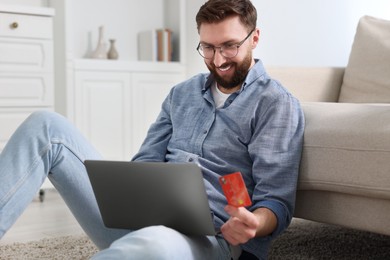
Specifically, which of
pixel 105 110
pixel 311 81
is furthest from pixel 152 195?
pixel 105 110

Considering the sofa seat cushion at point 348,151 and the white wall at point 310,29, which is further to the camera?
the white wall at point 310,29

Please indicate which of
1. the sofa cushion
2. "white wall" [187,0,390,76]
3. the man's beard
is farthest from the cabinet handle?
the man's beard

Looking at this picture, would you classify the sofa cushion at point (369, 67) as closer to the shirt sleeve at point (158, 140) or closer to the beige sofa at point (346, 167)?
the beige sofa at point (346, 167)

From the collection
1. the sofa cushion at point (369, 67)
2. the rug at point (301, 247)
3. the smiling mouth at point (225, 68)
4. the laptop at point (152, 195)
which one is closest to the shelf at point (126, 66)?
the rug at point (301, 247)

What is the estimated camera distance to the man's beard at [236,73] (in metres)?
1.50

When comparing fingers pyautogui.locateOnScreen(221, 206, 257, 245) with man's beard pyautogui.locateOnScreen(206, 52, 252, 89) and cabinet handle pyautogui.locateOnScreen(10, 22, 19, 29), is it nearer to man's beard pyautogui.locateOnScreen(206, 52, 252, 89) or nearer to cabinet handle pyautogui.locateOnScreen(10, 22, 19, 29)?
man's beard pyautogui.locateOnScreen(206, 52, 252, 89)

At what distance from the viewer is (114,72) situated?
12.1 ft

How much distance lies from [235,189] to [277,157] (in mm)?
347

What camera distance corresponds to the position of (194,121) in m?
1.57

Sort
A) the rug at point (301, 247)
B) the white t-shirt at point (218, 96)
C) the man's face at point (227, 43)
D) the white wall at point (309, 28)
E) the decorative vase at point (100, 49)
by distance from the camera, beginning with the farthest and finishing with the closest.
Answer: the decorative vase at point (100, 49), the white wall at point (309, 28), the rug at point (301, 247), the white t-shirt at point (218, 96), the man's face at point (227, 43)

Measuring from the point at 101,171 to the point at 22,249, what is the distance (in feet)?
2.86

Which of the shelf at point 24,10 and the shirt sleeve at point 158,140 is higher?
the shelf at point 24,10

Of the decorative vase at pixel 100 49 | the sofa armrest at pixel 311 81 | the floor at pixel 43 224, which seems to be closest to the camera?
the sofa armrest at pixel 311 81

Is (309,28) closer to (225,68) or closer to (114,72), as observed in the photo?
(114,72)
